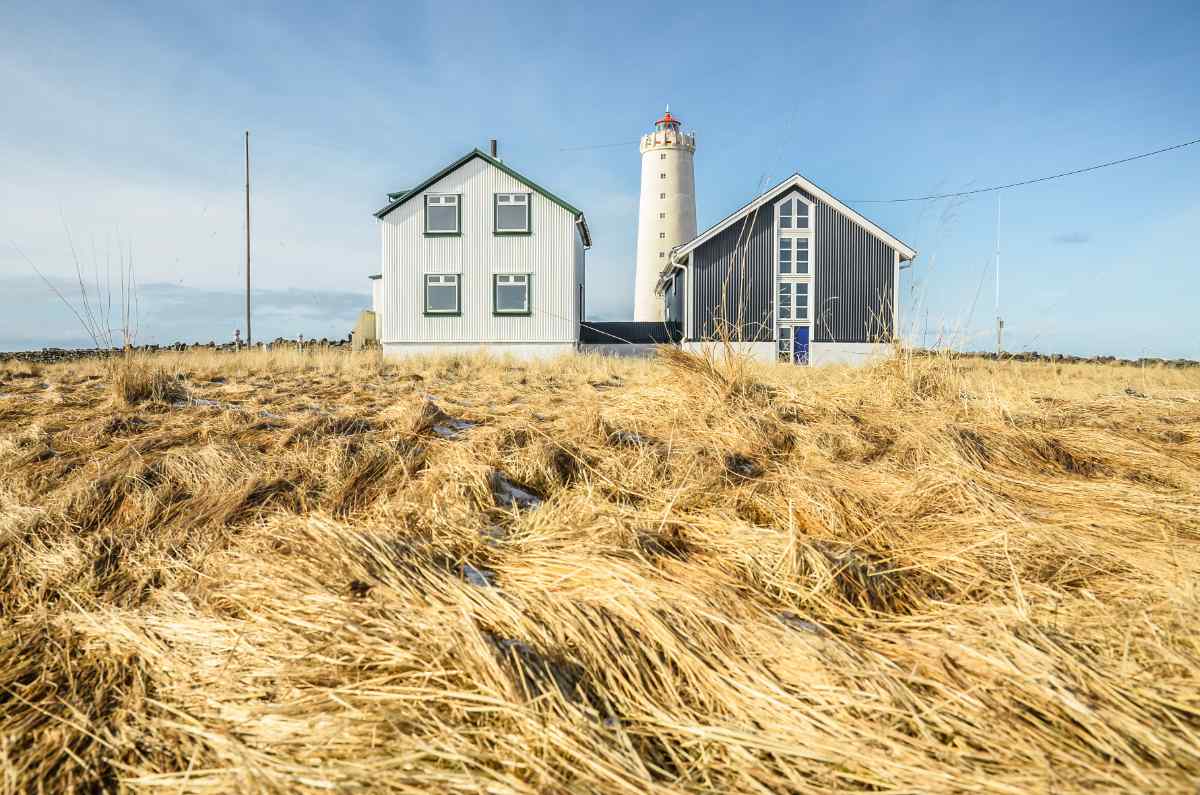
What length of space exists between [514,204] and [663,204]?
13854mm

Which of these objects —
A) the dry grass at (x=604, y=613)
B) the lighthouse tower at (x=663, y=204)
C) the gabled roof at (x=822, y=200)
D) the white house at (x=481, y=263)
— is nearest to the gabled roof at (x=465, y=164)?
the white house at (x=481, y=263)

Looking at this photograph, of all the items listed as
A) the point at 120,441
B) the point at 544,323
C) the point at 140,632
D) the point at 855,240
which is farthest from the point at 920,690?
the point at 855,240

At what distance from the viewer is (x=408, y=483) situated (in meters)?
2.96

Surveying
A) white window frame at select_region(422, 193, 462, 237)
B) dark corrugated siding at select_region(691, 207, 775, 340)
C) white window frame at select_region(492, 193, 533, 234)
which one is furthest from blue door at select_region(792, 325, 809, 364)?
white window frame at select_region(422, 193, 462, 237)

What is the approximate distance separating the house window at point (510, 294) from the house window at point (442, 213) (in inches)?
87.4

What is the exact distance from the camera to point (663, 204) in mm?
31312

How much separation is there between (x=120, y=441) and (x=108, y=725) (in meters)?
2.99

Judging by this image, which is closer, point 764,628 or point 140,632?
point 764,628

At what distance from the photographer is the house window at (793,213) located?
21000 millimetres

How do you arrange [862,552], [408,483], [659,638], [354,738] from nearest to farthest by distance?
[354,738]
[659,638]
[862,552]
[408,483]

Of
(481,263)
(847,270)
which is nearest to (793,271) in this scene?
(847,270)

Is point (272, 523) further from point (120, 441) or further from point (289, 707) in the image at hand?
point (120, 441)

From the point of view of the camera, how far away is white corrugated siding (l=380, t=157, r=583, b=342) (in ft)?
64.2

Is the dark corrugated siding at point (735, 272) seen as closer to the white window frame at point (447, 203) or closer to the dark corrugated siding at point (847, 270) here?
the dark corrugated siding at point (847, 270)
